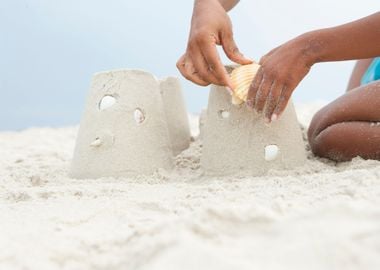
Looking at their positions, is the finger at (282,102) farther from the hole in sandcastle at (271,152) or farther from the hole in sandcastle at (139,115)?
the hole in sandcastle at (139,115)

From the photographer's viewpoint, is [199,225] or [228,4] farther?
[228,4]

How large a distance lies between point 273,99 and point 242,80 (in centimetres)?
9

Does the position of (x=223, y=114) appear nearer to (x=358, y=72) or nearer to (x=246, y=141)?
(x=246, y=141)

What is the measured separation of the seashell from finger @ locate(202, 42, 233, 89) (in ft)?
0.05

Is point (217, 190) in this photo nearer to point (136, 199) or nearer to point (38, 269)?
point (136, 199)

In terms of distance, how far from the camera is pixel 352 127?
1338 millimetres

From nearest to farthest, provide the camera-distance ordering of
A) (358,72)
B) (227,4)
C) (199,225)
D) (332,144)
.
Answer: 1. (199,225)
2. (332,144)
3. (227,4)
4. (358,72)

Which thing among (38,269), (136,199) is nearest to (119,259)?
(38,269)

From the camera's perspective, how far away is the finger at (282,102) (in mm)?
1159

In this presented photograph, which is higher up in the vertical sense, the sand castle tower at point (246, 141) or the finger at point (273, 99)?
the finger at point (273, 99)

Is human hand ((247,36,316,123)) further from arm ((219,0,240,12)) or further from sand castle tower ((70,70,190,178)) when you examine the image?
arm ((219,0,240,12))

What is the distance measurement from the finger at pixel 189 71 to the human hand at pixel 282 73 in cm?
13

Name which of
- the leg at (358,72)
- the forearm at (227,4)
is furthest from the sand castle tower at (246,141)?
the leg at (358,72)

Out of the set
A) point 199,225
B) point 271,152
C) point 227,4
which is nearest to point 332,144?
point 271,152
